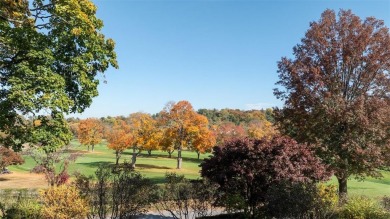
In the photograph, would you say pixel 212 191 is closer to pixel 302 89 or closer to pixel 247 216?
pixel 247 216

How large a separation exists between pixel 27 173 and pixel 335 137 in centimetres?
4142

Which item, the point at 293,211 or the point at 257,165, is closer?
the point at 293,211

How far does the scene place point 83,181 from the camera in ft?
42.5

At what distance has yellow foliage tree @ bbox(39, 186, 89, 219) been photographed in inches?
451

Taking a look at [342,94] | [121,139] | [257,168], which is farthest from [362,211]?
[121,139]

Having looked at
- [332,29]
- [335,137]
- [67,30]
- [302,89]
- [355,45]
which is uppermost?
[332,29]

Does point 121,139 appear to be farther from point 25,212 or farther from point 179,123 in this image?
point 25,212

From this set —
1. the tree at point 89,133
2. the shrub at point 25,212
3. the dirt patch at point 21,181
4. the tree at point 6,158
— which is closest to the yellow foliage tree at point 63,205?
the shrub at point 25,212

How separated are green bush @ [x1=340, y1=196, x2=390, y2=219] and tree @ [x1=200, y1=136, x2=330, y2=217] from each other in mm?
1757

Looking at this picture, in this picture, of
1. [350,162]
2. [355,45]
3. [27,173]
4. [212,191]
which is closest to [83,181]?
[212,191]

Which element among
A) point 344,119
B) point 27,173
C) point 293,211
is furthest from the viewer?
point 27,173

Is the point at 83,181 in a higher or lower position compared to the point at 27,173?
higher

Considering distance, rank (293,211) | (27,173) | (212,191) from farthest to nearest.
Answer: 1. (27,173)
2. (212,191)
3. (293,211)

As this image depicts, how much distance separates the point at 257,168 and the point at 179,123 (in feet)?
117
